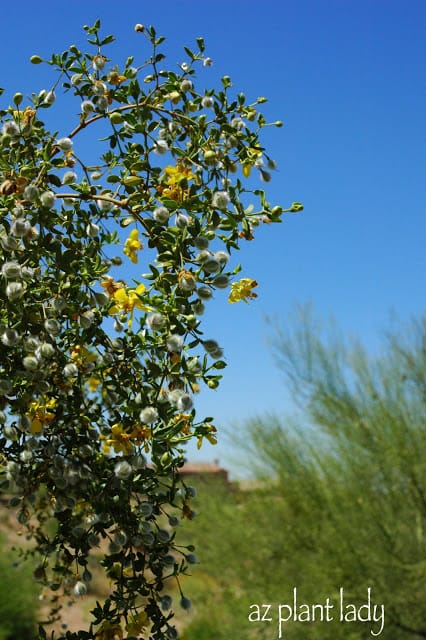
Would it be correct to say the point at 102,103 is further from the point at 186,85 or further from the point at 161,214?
the point at 161,214

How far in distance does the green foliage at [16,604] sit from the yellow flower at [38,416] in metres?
6.47

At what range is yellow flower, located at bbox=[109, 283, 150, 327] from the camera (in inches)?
60.9

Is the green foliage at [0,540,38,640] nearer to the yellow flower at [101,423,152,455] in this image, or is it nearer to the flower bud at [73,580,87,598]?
the flower bud at [73,580,87,598]

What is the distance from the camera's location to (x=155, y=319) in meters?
1.41

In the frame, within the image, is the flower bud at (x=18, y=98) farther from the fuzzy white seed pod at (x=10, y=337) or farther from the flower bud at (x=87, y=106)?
the fuzzy white seed pod at (x=10, y=337)

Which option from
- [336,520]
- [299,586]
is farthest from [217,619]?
[336,520]

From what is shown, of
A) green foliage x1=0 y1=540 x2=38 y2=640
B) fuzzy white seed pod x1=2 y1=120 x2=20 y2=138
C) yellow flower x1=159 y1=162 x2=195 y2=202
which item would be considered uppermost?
fuzzy white seed pod x1=2 y1=120 x2=20 y2=138

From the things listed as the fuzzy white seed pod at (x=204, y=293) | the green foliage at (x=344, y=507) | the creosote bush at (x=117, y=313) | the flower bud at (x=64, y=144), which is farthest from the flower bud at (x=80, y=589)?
the green foliage at (x=344, y=507)

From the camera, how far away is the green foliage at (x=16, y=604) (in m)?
7.51

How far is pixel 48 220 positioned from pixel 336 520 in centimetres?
551

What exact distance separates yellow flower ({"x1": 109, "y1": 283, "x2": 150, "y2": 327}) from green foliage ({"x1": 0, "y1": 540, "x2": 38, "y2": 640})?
6.62 m

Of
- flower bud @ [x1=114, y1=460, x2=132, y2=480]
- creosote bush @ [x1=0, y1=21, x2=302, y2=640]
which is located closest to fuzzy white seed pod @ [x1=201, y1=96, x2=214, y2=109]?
creosote bush @ [x1=0, y1=21, x2=302, y2=640]

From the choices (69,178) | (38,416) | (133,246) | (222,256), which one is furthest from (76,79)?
(38,416)

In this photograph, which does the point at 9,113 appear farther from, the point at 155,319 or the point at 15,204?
the point at 155,319
